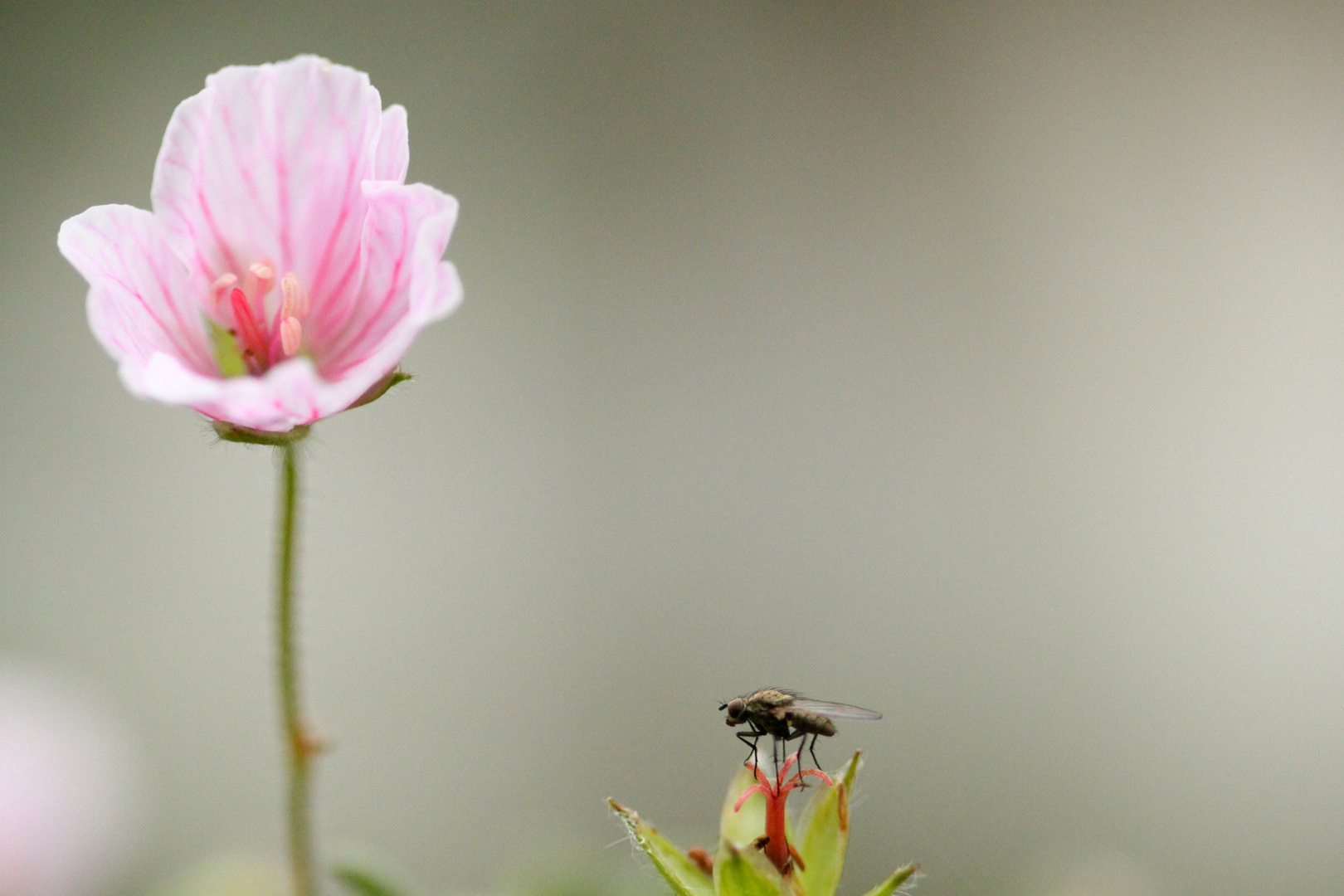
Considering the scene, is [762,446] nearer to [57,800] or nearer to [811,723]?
[57,800]

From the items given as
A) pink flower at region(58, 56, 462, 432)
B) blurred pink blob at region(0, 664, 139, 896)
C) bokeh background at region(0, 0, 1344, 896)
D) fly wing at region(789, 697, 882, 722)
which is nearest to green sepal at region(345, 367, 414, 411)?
pink flower at region(58, 56, 462, 432)

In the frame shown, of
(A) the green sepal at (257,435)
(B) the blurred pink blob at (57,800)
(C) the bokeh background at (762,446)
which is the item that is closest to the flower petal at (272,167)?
(A) the green sepal at (257,435)

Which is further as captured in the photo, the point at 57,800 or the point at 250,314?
the point at 57,800

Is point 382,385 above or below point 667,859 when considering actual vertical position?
above

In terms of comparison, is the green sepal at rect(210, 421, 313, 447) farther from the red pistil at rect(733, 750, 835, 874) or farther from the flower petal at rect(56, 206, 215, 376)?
the red pistil at rect(733, 750, 835, 874)

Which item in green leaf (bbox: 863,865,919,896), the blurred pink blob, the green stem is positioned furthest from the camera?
the blurred pink blob

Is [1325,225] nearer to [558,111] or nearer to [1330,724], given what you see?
[1330,724]

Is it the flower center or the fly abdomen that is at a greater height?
the flower center

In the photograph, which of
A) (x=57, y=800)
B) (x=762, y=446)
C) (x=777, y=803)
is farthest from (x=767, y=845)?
(x=762, y=446)
